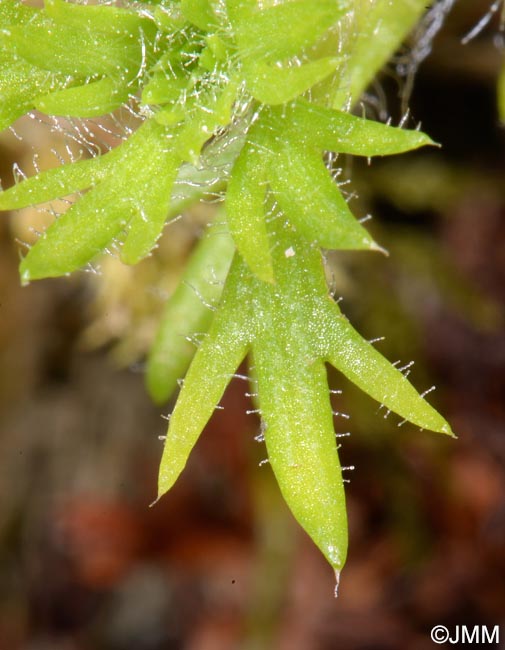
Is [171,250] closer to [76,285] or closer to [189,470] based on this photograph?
[76,285]

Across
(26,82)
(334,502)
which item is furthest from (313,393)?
(26,82)

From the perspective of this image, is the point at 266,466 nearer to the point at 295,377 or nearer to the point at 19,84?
the point at 295,377

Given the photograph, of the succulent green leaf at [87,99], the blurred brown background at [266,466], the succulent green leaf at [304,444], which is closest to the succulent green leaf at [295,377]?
the succulent green leaf at [304,444]

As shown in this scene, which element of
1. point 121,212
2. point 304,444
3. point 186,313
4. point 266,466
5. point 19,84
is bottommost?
point 266,466

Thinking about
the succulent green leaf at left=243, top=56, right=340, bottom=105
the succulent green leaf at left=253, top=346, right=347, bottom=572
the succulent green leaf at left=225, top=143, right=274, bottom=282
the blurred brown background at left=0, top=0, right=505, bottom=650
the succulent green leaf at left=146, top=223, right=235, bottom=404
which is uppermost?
the succulent green leaf at left=243, top=56, right=340, bottom=105

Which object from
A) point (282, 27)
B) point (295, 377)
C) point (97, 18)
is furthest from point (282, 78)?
point (295, 377)

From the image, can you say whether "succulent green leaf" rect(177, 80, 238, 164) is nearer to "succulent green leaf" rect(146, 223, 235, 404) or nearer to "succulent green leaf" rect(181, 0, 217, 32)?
"succulent green leaf" rect(181, 0, 217, 32)

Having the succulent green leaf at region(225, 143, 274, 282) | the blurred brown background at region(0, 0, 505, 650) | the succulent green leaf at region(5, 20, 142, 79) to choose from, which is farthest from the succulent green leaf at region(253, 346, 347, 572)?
the blurred brown background at region(0, 0, 505, 650)
